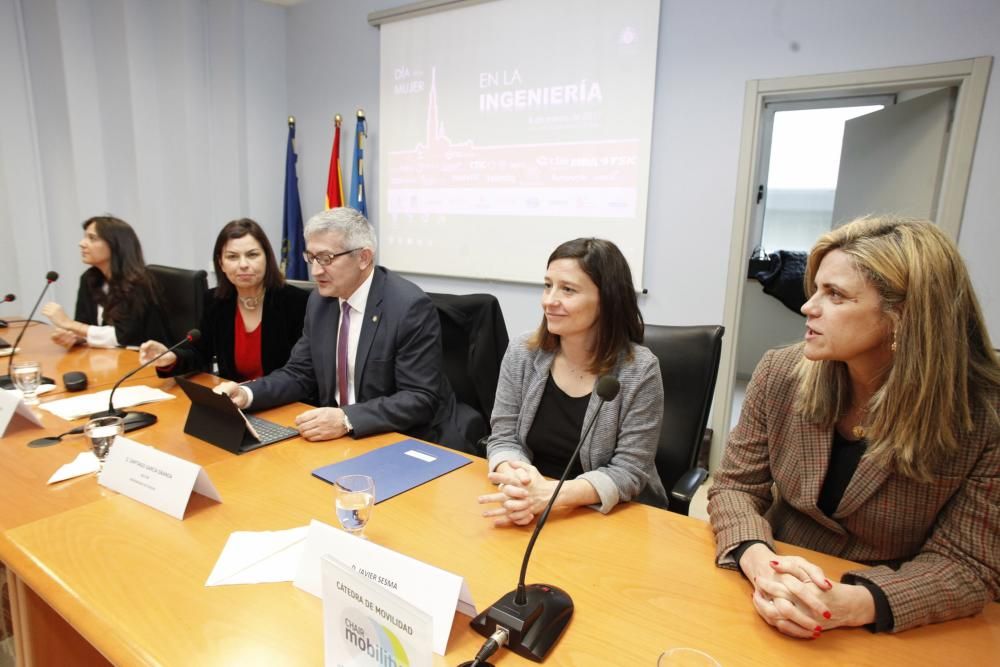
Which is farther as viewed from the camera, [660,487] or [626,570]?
[660,487]

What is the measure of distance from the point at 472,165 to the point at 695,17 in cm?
148

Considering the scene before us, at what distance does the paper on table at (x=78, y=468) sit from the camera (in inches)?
50.6

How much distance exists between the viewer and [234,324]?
233cm

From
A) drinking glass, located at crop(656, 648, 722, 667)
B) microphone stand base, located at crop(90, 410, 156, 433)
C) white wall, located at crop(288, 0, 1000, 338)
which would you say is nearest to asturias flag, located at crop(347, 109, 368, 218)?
white wall, located at crop(288, 0, 1000, 338)

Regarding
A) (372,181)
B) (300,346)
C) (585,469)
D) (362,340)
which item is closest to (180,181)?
(372,181)

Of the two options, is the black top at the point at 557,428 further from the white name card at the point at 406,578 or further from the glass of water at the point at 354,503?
the white name card at the point at 406,578

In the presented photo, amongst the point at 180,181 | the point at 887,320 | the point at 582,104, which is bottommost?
the point at 887,320

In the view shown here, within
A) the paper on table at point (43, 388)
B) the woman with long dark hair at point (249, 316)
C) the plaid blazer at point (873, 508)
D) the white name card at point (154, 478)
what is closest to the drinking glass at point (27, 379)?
the paper on table at point (43, 388)

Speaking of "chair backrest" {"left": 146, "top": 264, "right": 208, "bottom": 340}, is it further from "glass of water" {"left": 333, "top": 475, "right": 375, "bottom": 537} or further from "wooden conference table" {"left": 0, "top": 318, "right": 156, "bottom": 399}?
"glass of water" {"left": 333, "top": 475, "right": 375, "bottom": 537}

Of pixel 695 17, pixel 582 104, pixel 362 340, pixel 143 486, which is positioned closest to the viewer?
pixel 143 486

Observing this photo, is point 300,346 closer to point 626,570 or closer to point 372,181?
point 626,570

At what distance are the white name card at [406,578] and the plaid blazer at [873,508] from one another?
507mm

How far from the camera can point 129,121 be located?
3.81m

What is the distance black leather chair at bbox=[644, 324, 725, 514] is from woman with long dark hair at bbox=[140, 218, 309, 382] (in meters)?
1.46
